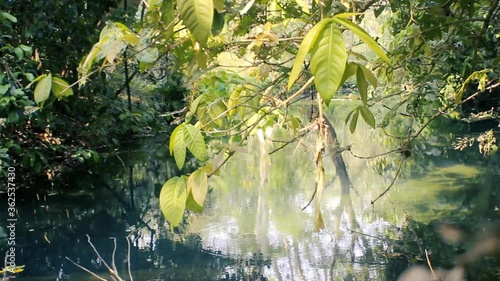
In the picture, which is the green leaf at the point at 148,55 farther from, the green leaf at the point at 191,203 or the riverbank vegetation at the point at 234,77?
the green leaf at the point at 191,203

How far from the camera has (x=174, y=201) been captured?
823 millimetres

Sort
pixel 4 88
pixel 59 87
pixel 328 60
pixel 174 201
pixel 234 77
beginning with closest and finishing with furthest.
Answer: pixel 328 60, pixel 174 201, pixel 59 87, pixel 234 77, pixel 4 88

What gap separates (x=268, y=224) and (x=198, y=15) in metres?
3.21

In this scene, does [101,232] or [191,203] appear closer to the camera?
[191,203]

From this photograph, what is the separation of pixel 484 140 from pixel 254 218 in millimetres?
1982

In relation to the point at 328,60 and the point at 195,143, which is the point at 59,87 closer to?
the point at 195,143

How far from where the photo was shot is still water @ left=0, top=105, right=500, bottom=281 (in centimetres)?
295

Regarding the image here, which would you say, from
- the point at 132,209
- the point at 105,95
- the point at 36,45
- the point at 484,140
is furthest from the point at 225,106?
the point at 105,95

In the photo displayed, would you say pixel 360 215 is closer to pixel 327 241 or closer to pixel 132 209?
pixel 327 241

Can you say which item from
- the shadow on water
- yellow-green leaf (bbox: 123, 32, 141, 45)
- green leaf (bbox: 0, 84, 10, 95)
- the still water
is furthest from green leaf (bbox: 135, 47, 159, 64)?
green leaf (bbox: 0, 84, 10, 95)

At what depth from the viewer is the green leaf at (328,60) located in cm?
59

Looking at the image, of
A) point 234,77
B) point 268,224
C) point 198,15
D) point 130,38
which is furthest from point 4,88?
point 198,15

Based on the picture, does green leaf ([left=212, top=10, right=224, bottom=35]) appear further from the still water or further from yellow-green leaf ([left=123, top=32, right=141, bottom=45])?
the still water

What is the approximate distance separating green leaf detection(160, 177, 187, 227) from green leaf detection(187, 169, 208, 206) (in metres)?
0.01
